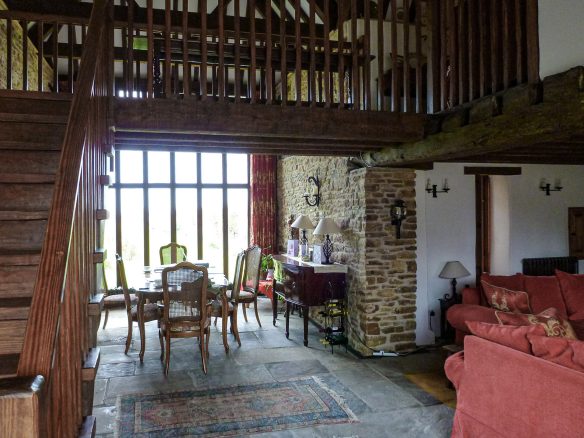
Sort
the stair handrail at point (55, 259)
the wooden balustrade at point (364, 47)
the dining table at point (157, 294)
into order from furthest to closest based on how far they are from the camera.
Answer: the dining table at point (157, 294) < the wooden balustrade at point (364, 47) < the stair handrail at point (55, 259)

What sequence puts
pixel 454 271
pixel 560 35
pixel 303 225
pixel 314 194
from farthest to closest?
pixel 314 194, pixel 303 225, pixel 454 271, pixel 560 35

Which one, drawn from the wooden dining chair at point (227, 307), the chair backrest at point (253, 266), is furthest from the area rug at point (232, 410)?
the chair backrest at point (253, 266)

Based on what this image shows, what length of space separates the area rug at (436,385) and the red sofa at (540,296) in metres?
0.54

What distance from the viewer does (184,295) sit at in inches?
188

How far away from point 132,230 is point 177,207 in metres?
0.97

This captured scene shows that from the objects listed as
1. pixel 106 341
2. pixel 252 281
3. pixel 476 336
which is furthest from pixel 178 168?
pixel 476 336

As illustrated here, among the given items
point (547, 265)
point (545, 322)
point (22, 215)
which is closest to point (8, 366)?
point (22, 215)

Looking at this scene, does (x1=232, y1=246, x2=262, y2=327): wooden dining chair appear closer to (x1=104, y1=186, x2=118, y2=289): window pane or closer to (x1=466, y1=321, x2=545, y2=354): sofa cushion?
(x1=104, y1=186, x2=118, y2=289): window pane

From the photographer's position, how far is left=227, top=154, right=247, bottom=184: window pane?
32.0 ft

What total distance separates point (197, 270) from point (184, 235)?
16.1ft

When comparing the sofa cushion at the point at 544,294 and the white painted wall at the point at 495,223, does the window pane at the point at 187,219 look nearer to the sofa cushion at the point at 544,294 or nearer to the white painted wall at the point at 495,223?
the white painted wall at the point at 495,223

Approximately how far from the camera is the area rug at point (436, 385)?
13.6 feet

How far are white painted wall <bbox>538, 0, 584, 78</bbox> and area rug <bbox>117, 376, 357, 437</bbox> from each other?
2.99 meters

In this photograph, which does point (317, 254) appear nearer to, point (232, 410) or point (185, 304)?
point (185, 304)
